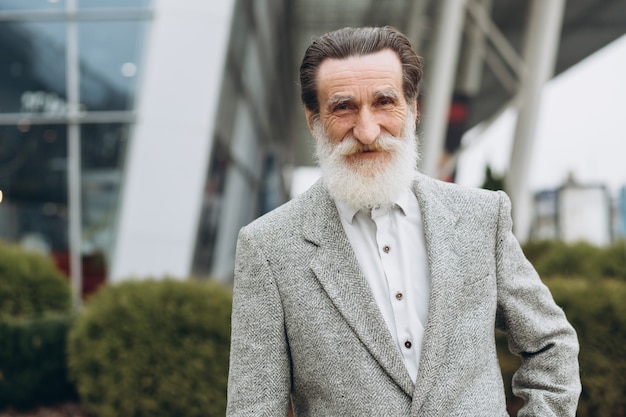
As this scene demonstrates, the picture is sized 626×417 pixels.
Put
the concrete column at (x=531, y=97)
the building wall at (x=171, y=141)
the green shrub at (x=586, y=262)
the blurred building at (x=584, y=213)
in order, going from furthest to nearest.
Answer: the concrete column at (x=531, y=97)
the blurred building at (x=584, y=213)
the building wall at (x=171, y=141)
the green shrub at (x=586, y=262)

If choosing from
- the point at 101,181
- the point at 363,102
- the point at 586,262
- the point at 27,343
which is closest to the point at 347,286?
the point at 363,102

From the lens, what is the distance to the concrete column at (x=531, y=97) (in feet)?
51.4

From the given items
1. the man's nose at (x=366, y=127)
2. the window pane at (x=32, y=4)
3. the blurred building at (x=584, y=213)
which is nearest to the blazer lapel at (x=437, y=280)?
the man's nose at (x=366, y=127)

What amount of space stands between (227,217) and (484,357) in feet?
42.9

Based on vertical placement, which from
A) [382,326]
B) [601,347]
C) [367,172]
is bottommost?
[601,347]

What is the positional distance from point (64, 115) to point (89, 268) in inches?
Result: 89.6

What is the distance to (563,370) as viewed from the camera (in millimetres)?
1938

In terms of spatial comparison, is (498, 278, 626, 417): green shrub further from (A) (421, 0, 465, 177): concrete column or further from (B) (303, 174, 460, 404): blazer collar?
(A) (421, 0, 465, 177): concrete column

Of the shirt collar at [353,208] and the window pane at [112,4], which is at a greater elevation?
the window pane at [112,4]

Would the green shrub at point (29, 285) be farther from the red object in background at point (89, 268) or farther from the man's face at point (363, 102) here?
the man's face at point (363, 102)

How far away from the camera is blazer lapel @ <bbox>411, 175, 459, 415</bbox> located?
1804mm

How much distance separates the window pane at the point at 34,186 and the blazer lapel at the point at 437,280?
9.42 metres

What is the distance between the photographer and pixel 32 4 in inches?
420

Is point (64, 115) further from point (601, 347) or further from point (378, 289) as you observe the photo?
point (378, 289)
